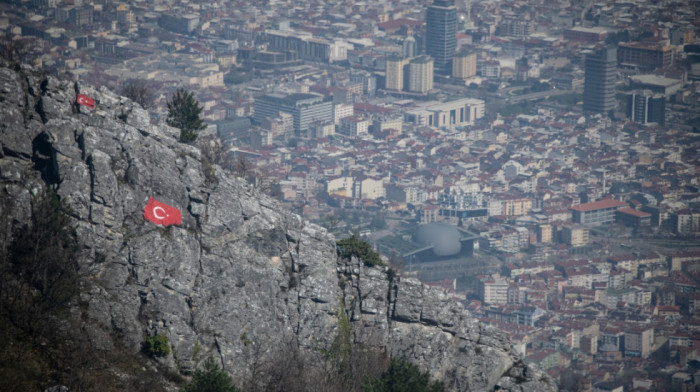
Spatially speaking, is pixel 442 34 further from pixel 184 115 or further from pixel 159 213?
pixel 159 213

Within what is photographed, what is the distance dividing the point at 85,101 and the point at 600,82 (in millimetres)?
97239

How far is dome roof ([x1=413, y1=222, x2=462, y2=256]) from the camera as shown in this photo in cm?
6875

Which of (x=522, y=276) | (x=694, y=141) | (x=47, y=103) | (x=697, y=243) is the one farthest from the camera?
(x=694, y=141)

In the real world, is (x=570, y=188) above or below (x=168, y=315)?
below

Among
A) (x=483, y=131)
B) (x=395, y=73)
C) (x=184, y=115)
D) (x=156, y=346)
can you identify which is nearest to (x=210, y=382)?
(x=156, y=346)

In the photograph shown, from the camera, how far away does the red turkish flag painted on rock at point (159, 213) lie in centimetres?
1942

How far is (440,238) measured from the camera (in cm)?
6944

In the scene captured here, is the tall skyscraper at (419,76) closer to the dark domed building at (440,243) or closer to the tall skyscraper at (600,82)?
the tall skyscraper at (600,82)

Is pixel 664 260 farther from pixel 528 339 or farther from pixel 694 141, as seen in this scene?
pixel 694 141

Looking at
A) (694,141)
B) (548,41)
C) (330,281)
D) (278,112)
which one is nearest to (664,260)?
(694,141)

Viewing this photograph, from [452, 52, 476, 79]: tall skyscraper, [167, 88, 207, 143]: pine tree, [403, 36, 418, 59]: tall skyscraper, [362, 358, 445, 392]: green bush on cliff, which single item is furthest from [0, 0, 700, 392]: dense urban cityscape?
[362, 358, 445, 392]: green bush on cliff

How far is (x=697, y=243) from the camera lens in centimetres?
7488

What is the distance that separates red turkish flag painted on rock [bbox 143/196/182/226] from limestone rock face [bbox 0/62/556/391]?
11cm

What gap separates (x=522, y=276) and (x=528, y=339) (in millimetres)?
11641
